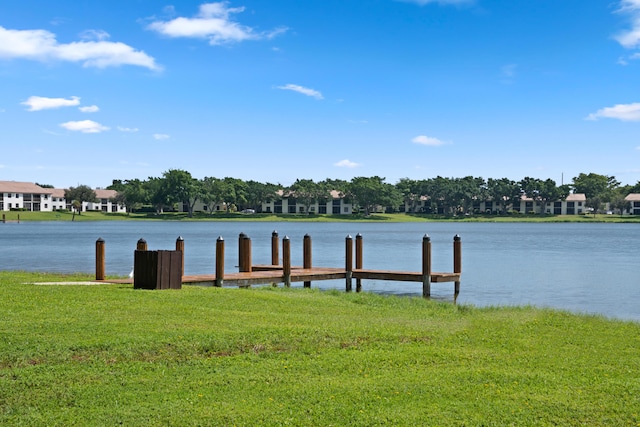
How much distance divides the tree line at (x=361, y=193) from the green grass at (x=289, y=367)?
140m

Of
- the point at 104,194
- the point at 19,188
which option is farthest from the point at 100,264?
the point at 104,194

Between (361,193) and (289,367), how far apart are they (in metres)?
154

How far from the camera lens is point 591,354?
482 inches

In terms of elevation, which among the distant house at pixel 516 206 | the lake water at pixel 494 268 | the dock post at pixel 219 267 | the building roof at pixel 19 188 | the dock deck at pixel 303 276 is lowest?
the lake water at pixel 494 268

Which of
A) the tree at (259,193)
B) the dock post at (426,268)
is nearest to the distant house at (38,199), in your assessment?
the tree at (259,193)

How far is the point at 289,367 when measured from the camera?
1048cm

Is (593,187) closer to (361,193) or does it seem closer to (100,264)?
(361,193)

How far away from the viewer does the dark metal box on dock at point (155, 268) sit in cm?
1792

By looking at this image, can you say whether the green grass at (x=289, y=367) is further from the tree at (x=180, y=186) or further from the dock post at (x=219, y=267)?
the tree at (x=180, y=186)

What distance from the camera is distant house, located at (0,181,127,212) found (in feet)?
531

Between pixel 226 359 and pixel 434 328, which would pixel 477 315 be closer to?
pixel 434 328

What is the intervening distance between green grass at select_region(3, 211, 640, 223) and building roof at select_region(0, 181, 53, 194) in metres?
6.86

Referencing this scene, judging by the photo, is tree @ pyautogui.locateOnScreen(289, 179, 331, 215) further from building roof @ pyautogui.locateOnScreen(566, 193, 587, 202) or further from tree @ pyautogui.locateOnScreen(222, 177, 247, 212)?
building roof @ pyautogui.locateOnScreen(566, 193, 587, 202)

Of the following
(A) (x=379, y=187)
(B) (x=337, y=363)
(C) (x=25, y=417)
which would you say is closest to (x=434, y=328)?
(B) (x=337, y=363)
